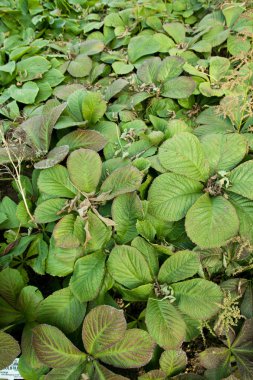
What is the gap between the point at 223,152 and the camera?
3.88 ft

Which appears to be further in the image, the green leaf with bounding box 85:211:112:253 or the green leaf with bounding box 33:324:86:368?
the green leaf with bounding box 85:211:112:253

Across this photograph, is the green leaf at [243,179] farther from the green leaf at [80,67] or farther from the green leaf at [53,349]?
the green leaf at [80,67]

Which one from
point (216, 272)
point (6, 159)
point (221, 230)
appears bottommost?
point (216, 272)

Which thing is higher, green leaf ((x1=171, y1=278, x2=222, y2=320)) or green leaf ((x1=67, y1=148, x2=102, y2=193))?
green leaf ((x1=67, y1=148, x2=102, y2=193))

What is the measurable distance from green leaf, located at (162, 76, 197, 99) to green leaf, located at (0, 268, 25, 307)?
37.4 inches

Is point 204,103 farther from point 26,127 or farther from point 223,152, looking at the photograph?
point 26,127

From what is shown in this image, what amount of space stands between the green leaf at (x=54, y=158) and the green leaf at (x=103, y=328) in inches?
18.7

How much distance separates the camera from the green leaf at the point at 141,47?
176 cm

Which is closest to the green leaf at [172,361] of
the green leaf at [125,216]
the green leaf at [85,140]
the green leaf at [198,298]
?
the green leaf at [198,298]

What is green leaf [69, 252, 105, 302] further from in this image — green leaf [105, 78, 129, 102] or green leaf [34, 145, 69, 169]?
green leaf [105, 78, 129, 102]

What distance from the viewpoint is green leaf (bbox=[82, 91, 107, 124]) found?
4.39 feet

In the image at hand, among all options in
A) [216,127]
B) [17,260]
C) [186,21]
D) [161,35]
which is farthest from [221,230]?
[186,21]

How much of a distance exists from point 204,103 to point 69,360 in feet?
3.79

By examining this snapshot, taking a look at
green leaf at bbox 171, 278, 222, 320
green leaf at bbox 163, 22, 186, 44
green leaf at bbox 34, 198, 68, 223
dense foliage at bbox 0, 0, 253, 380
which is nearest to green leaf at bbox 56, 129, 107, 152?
dense foliage at bbox 0, 0, 253, 380
